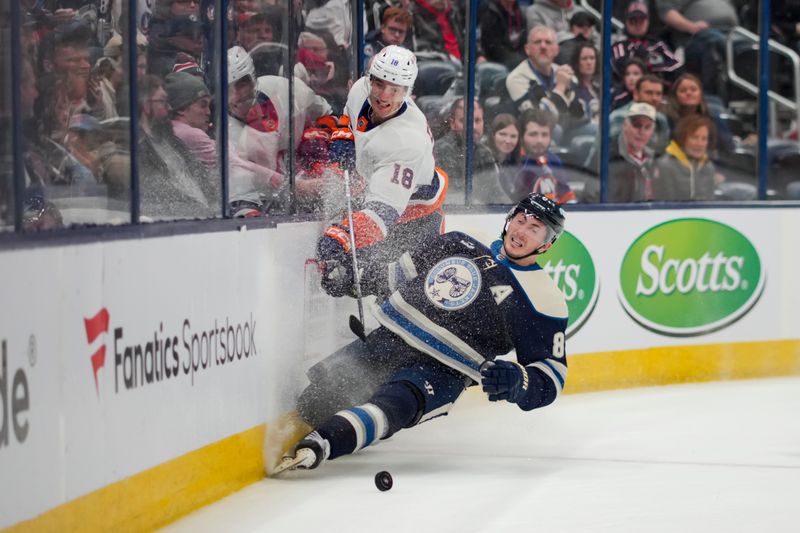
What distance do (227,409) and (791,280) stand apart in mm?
4203

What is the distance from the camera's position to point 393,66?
18.7 ft

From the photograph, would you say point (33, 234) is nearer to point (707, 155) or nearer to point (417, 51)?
point (417, 51)

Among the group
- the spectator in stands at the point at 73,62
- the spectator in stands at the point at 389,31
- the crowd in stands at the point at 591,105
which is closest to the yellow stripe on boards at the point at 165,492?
the spectator in stands at the point at 73,62

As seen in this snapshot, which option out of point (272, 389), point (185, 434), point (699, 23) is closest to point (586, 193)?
point (699, 23)

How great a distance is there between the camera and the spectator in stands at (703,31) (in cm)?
825

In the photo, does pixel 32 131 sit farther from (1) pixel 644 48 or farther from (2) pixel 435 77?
(1) pixel 644 48

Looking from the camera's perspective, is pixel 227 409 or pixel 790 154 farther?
pixel 790 154

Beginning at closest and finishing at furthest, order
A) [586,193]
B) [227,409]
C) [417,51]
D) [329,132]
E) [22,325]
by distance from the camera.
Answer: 1. [22,325]
2. [227,409]
3. [329,132]
4. [417,51]
5. [586,193]

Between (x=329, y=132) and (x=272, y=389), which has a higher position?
(x=329, y=132)

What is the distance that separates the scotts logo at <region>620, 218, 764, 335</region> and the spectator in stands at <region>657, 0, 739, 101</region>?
3.10 feet

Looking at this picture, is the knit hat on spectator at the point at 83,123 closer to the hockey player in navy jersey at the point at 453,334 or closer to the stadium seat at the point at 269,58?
the stadium seat at the point at 269,58

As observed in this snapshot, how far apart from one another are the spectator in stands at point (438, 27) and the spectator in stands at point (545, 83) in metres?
0.38

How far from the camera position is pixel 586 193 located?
25.1 ft

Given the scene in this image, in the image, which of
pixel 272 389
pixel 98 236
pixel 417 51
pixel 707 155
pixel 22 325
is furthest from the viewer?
pixel 707 155
